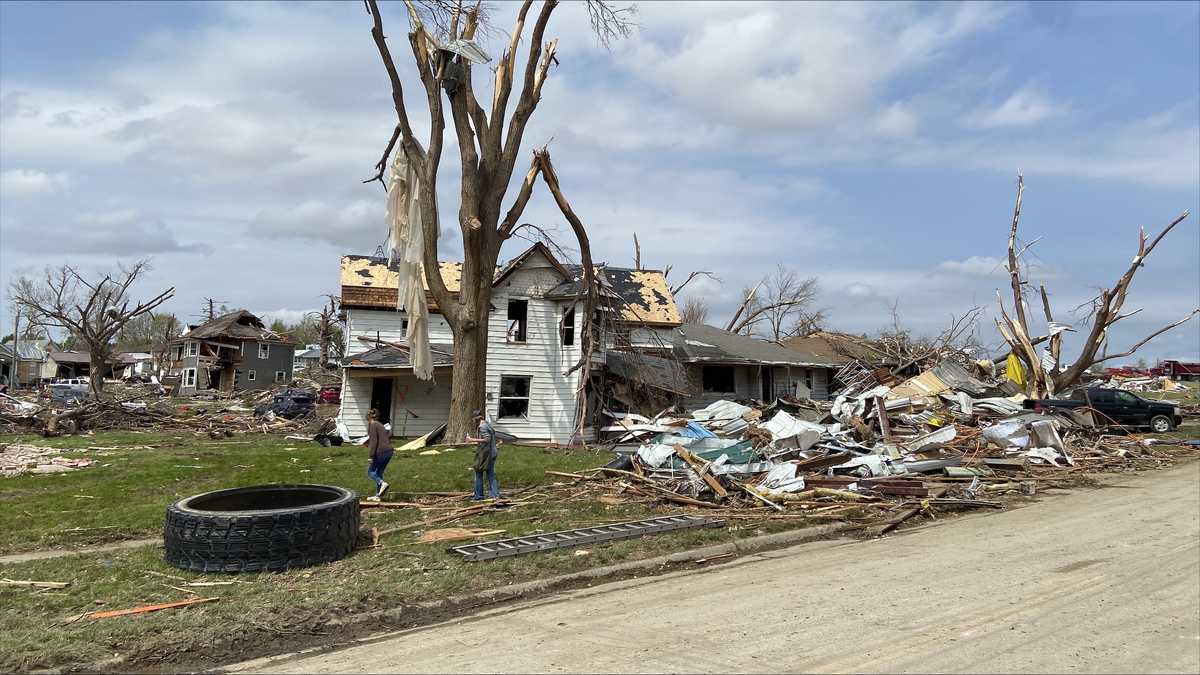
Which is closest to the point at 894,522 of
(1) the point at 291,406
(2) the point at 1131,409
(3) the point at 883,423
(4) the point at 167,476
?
(3) the point at 883,423

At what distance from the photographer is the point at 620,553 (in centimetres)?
896

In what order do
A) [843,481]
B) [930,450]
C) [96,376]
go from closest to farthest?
1. [843,481]
2. [930,450]
3. [96,376]

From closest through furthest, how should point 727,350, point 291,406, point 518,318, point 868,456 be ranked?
point 868,456, point 518,318, point 291,406, point 727,350

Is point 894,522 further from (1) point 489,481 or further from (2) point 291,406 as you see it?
(2) point 291,406

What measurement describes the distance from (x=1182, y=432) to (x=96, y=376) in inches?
1939

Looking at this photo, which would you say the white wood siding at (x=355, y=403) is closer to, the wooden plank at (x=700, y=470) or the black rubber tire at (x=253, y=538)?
the wooden plank at (x=700, y=470)

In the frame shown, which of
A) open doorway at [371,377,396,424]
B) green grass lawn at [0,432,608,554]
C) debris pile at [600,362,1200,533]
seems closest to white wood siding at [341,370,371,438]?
open doorway at [371,377,396,424]

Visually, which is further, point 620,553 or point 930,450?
point 930,450

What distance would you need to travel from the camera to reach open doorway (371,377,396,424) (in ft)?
89.0

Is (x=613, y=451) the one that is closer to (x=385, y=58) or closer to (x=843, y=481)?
(x=843, y=481)

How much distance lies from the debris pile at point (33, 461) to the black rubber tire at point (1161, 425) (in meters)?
31.5

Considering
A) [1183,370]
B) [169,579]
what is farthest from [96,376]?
[1183,370]

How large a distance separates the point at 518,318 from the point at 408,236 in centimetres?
692

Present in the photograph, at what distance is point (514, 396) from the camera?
2636 cm
